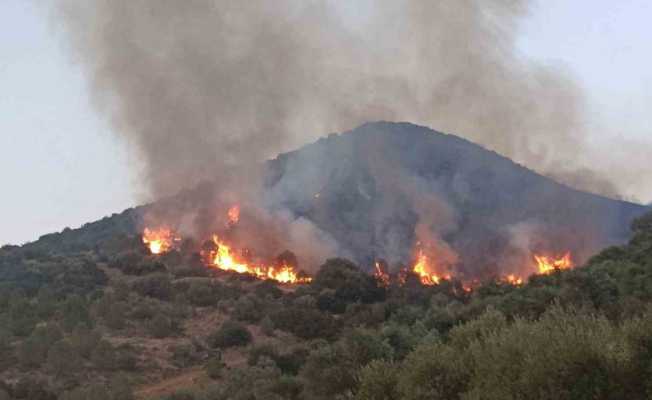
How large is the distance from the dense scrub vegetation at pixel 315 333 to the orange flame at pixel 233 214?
779 cm

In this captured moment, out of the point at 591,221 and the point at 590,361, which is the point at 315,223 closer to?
the point at 591,221

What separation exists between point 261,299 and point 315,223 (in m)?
29.9

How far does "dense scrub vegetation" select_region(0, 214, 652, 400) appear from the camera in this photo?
1360cm

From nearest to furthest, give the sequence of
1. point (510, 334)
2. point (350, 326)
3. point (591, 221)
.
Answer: point (510, 334) < point (350, 326) < point (591, 221)

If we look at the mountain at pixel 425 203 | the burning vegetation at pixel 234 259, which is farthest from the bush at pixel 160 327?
the mountain at pixel 425 203

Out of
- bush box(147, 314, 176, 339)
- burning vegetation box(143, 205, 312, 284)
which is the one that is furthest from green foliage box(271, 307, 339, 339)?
burning vegetation box(143, 205, 312, 284)

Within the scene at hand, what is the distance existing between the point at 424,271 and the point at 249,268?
Result: 19.7 meters

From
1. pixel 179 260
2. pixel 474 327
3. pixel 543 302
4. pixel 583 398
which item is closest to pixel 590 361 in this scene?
pixel 583 398

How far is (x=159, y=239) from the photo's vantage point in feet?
287

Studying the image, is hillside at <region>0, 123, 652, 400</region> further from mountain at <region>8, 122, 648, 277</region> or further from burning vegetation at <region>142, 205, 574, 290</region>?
burning vegetation at <region>142, 205, 574, 290</region>

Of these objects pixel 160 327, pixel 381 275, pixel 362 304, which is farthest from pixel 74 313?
pixel 381 275

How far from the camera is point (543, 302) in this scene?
108 feet

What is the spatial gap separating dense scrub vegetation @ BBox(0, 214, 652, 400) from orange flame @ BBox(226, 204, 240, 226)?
25.5 ft

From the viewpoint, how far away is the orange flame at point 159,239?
84.0m
